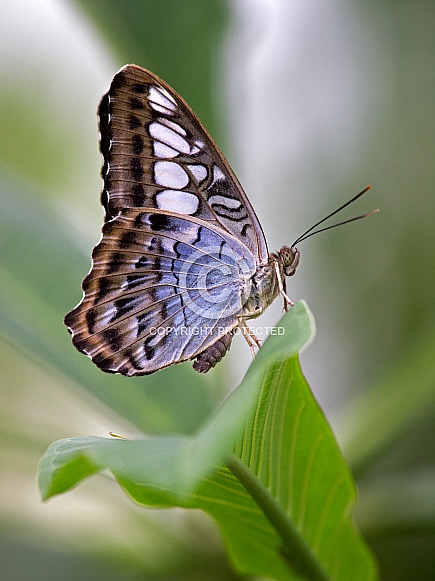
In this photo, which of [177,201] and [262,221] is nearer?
[177,201]

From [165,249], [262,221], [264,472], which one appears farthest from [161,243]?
[262,221]

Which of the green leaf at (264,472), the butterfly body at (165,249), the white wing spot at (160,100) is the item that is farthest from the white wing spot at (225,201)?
the green leaf at (264,472)

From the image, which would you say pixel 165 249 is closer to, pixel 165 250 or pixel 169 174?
pixel 165 250

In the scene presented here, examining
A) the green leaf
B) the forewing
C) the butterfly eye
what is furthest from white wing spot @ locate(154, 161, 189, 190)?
the green leaf

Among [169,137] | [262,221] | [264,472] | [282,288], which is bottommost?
[264,472]

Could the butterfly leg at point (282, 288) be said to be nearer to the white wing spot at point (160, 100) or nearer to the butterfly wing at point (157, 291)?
the butterfly wing at point (157, 291)

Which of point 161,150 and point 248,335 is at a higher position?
point 161,150

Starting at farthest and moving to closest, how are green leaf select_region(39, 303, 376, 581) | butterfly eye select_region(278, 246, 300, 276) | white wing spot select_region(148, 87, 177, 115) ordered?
1. butterfly eye select_region(278, 246, 300, 276)
2. white wing spot select_region(148, 87, 177, 115)
3. green leaf select_region(39, 303, 376, 581)

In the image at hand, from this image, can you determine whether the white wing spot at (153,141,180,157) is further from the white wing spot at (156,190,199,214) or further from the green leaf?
the green leaf
